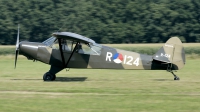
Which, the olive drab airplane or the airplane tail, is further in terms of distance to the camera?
the olive drab airplane

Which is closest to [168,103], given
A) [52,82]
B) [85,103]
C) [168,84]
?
[85,103]

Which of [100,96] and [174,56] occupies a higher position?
[174,56]

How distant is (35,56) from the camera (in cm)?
1653

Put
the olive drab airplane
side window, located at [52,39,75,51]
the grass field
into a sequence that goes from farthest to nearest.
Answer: side window, located at [52,39,75,51] < the olive drab airplane < the grass field

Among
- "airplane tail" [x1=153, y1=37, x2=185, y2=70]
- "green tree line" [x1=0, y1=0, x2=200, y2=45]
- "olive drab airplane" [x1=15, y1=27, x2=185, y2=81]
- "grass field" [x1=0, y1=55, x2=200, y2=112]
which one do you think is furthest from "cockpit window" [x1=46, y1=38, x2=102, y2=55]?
"green tree line" [x1=0, y1=0, x2=200, y2=45]

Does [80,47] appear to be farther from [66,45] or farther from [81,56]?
[66,45]

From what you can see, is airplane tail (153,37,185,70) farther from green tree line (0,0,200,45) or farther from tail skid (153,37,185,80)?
green tree line (0,0,200,45)

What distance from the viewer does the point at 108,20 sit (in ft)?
186

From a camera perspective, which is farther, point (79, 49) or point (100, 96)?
point (79, 49)

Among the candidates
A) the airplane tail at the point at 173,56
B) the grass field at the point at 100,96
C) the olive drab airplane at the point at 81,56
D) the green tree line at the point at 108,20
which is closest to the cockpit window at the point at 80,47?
the olive drab airplane at the point at 81,56

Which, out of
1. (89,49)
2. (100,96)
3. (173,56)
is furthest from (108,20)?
(100,96)

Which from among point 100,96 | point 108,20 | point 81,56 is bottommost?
point 100,96

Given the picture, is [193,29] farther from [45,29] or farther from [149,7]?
[45,29]

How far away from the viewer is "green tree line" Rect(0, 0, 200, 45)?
181ft
